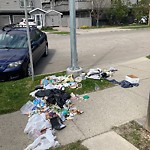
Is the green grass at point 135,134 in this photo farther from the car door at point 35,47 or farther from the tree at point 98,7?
the tree at point 98,7

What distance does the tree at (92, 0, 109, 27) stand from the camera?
2883cm

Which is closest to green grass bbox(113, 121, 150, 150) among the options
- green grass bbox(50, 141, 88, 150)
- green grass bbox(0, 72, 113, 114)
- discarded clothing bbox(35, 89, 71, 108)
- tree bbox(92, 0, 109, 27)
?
green grass bbox(50, 141, 88, 150)

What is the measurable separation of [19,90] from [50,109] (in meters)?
1.50

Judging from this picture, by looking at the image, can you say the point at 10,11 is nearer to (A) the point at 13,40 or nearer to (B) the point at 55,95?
(A) the point at 13,40

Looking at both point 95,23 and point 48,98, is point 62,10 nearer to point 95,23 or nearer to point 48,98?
point 95,23

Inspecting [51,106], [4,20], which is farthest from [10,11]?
[51,106]

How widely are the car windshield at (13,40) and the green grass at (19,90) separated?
1645 millimetres

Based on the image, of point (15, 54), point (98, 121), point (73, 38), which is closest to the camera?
point (98, 121)

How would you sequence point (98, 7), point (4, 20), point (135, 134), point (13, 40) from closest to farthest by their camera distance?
1. point (135, 134)
2. point (13, 40)
3. point (98, 7)
4. point (4, 20)

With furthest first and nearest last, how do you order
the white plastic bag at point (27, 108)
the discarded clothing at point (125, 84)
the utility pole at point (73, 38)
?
the utility pole at point (73, 38) → the discarded clothing at point (125, 84) → the white plastic bag at point (27, 108)

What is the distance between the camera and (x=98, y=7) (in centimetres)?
2908

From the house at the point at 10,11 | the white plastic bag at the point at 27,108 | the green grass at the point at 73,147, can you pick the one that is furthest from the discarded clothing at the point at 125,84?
the house at the point at 10,11

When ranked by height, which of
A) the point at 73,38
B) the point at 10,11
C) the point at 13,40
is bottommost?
the point at 13,40

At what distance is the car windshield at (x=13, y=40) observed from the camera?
7.16 metres
